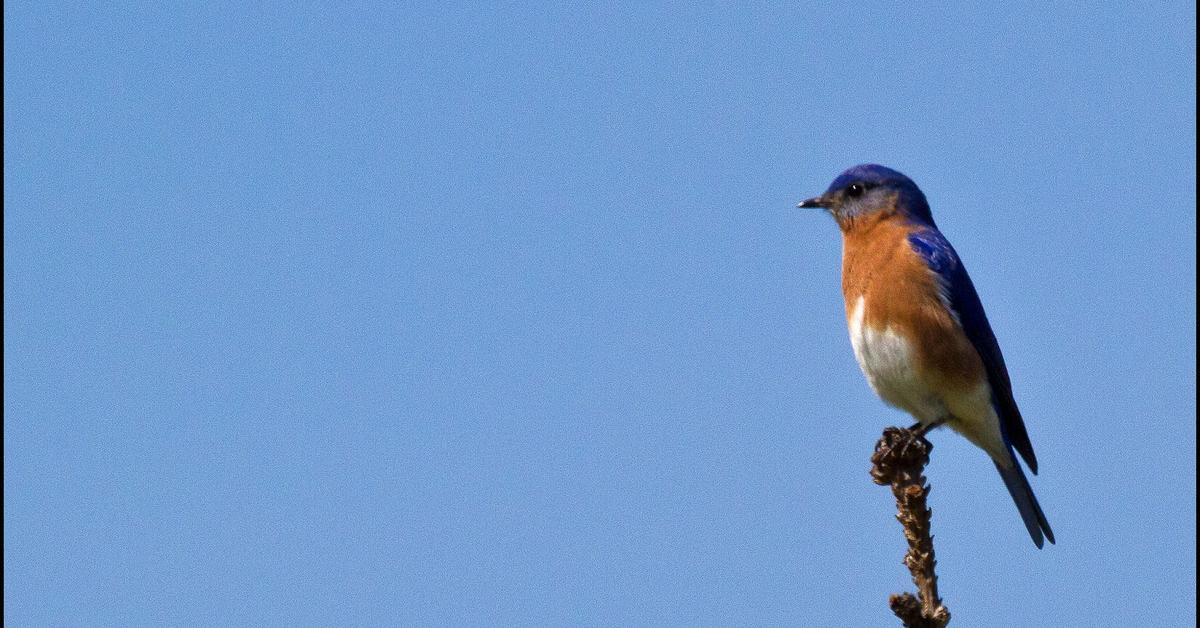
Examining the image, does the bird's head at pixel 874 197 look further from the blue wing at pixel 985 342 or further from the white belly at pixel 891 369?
the white belly at pixel 891 369

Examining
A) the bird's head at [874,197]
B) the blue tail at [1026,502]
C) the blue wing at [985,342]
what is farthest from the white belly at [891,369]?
the bird's head at [874,197]

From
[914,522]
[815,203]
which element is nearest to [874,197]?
[815,203]

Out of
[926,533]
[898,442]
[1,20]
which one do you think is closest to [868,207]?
[898,442]

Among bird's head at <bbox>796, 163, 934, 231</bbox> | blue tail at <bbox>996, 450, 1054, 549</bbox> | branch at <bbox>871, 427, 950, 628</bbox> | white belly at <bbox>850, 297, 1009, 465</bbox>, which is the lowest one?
branch at <bbox>871, 427, 950, 628</bbox>

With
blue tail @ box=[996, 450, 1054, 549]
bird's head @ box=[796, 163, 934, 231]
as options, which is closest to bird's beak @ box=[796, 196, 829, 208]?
bird's head @ box=[796, 163, 934, 231]

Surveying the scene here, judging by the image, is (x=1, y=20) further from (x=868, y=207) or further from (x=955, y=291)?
(x=955, y=291)

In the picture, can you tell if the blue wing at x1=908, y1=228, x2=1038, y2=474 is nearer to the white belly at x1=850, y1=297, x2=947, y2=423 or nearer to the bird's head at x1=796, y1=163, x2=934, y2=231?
the white belly at x1=850, y1=297, x2=947, y2=423
